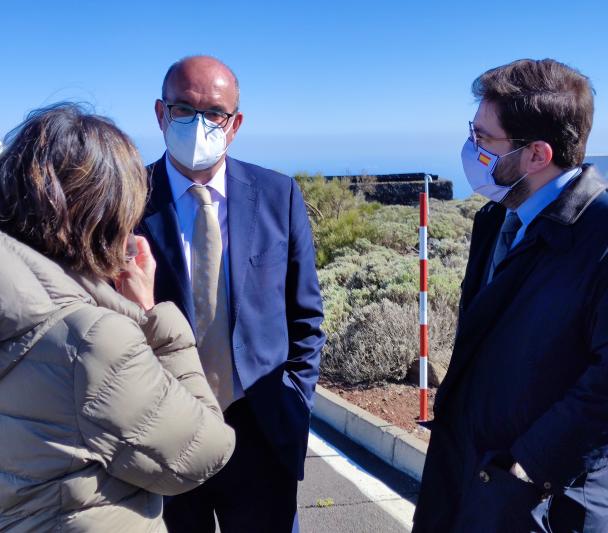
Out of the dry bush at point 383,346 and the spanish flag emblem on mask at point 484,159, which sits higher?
the spanish flag emblem on mask at point 484,159

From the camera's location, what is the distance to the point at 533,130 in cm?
201

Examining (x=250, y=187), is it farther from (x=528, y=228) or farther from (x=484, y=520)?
(x=484, y=520)

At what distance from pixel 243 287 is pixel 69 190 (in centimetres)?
100

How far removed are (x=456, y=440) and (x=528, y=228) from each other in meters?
0.71

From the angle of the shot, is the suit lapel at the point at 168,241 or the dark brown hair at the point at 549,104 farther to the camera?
the suit lapel at the point at 168,241

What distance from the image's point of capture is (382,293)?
7.48 metres

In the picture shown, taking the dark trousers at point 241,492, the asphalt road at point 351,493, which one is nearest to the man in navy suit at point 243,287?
the dark trousers at point 241,492

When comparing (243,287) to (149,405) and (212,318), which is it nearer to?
(212,318)

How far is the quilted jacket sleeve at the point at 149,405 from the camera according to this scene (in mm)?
1367

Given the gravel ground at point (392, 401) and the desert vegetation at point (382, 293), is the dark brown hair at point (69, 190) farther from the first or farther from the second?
the desert vegetation at point (382, 293)

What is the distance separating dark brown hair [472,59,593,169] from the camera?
1961mm

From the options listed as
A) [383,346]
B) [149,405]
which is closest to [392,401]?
[383,346]

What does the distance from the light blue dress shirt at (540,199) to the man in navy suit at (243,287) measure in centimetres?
86

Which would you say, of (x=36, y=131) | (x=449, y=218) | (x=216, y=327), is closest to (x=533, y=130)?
(x=216, y=327)
